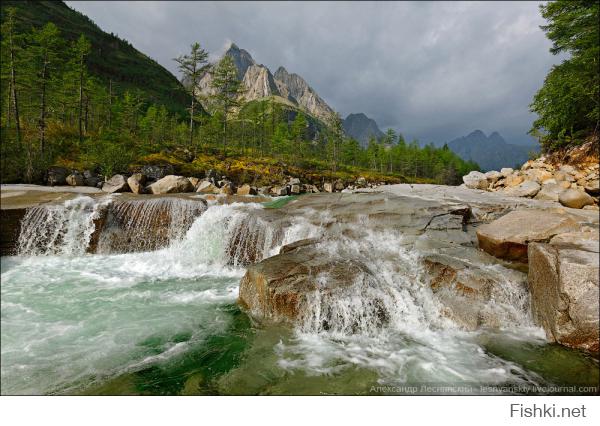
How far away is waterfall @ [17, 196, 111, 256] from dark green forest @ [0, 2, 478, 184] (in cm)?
1056

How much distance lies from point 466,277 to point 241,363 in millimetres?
6336

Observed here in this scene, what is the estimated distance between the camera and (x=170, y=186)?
23.9 metres

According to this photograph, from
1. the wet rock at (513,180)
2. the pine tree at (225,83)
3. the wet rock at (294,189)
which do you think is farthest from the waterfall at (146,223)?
the pine tree at (225,83)

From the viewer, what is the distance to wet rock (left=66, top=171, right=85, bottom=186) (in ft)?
77.7

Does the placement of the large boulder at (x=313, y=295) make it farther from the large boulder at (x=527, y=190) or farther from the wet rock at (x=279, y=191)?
the wet rock at (x=279, y=191)

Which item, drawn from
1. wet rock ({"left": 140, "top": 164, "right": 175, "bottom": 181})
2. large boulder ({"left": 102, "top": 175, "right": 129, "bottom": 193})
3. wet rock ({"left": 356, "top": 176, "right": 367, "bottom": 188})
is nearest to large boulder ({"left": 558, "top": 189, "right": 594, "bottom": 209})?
large boulder ({"left": 102, "top": 175, "right": 129, "bottom": 193})

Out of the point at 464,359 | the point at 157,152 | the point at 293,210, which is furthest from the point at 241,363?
the point at 157,152

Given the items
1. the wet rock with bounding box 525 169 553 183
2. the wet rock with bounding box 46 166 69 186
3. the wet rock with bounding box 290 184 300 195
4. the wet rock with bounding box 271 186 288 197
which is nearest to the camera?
the wet rock with bounding box 525 169 553 183

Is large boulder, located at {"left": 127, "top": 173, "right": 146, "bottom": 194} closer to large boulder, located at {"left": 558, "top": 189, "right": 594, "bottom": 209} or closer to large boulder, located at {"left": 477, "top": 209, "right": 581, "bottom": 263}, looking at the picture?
large boulder, located at {"left": 477, "top": 209, "right": 581, "bottom": 263}

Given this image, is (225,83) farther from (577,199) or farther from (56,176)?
(577,199)

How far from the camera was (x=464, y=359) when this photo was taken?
599 centimetres

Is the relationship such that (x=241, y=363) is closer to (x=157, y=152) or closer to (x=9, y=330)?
(x=9, y=330)

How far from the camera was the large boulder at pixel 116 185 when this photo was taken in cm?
2256

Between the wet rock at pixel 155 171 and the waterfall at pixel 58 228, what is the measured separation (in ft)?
42.1
